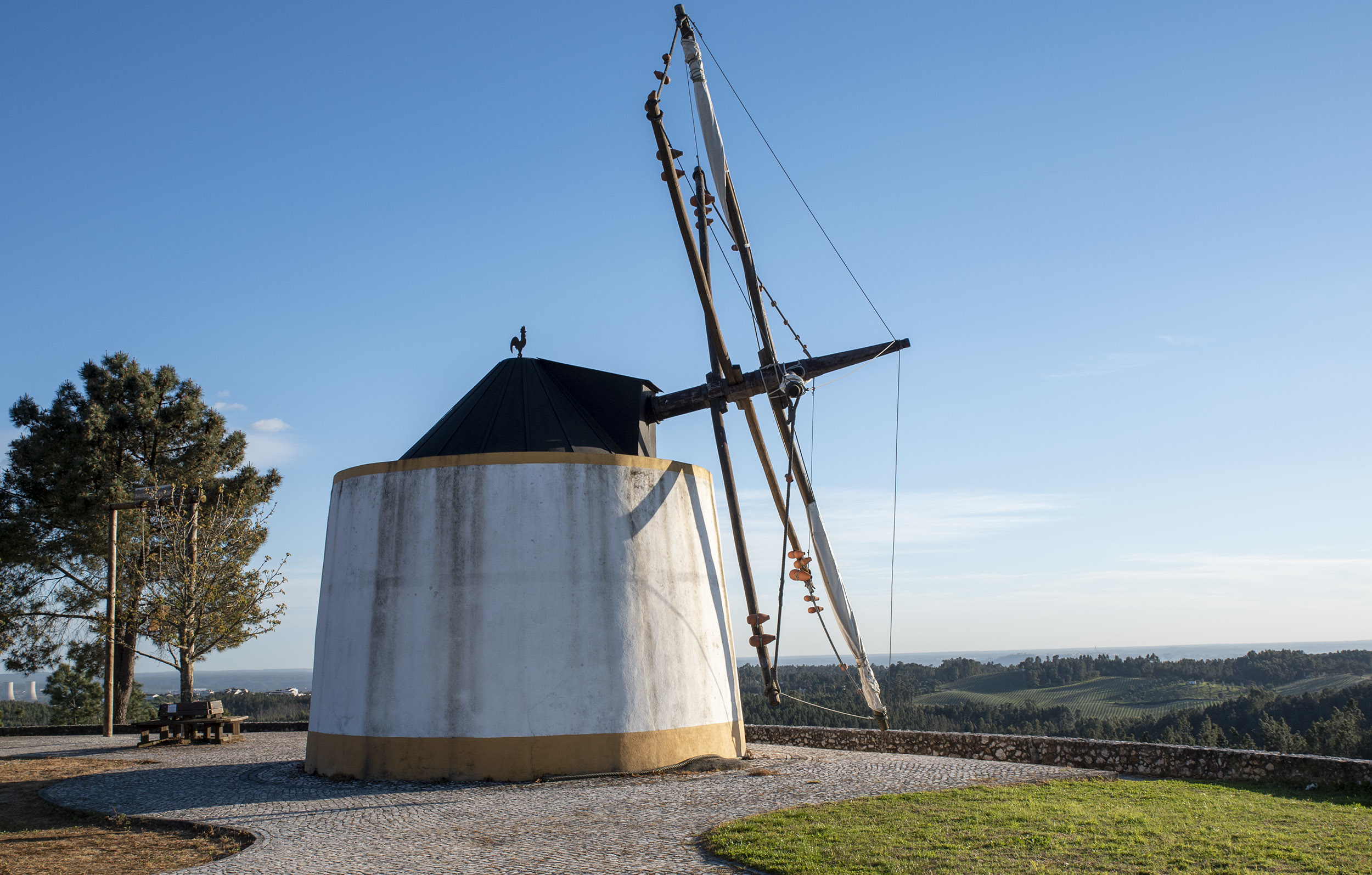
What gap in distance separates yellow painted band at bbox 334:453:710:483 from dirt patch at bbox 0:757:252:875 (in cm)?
530

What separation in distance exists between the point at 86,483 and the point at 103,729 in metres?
7.29

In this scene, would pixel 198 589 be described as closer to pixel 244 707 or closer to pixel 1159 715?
pixel 244 707

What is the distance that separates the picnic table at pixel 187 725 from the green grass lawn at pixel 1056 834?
594 inches

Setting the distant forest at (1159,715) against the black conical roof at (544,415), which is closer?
the black conical roof at (544,415)

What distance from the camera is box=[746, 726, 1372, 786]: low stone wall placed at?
1175 cm

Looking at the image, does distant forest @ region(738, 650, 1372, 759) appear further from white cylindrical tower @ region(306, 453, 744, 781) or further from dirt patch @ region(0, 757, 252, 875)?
dirt patch @ region(0, 757, 252, 875)

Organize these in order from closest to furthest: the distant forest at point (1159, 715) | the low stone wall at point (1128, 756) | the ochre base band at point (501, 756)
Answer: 1. the low stone wall at point (1128, 756)
2. the ochre base band at point (501, 756)
3. the distant forest at point (1159, 715)

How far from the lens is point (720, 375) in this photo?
1551cm

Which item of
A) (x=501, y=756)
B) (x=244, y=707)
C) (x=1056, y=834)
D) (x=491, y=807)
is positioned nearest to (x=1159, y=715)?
(x=244, y=707)

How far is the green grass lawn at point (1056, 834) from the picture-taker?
7.17 metres

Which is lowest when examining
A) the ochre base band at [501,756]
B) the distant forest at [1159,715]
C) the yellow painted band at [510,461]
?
the distant forest at [1159,715]

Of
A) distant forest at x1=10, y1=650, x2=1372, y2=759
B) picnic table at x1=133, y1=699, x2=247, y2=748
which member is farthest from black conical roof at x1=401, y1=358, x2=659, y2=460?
picnic table at x1=133, y1=699, x2=247, y2=748

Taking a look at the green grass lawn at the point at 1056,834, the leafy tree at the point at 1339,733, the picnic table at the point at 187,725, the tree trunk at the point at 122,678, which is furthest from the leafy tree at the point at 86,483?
the leafy tree at the point at 1339,733

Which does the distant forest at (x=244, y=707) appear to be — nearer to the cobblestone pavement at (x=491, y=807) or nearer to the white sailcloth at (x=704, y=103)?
the cobblestone pavement at (x=491, y=807)
